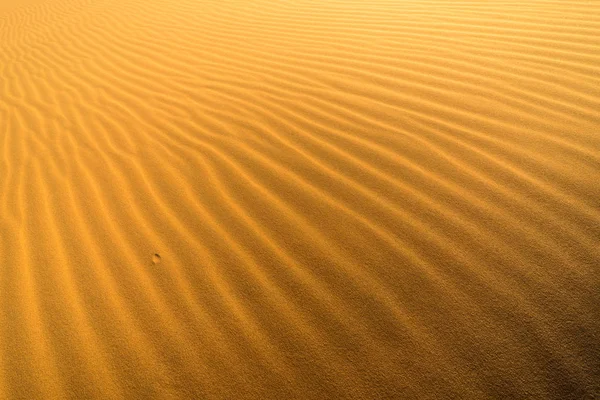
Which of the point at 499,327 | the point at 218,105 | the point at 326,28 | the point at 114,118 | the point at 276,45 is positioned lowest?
the point at 499,327

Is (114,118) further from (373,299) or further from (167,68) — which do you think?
(373,299)

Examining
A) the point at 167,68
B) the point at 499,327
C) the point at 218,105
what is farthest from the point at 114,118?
the point at 499,327

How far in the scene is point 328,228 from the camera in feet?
6.34

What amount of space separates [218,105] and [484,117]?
2.17 meters

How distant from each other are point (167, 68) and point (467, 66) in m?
3.34

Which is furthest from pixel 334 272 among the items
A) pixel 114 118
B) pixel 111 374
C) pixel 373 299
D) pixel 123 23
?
pixel 123 23

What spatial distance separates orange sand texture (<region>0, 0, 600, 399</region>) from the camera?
4.67 feet

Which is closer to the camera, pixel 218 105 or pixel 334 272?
pixel 334 272

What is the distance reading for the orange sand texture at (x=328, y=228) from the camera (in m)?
1.42

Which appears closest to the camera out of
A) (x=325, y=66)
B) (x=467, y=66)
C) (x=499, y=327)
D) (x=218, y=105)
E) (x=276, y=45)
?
(x=499, y=327)

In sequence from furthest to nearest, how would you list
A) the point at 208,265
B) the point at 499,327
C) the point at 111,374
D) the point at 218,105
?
1. the point at 218,105
2. the point at 208,265
3. the point at 111,374
4. the point at 499,327

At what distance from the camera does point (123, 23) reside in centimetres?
671

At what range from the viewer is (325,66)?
358cm

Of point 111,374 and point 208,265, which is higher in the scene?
point 208,265
